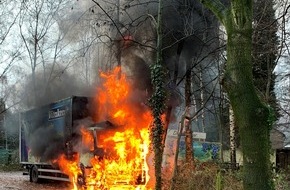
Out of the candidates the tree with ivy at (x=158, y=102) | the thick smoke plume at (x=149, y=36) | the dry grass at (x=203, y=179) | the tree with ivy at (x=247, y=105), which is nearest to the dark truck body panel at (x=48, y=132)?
the thick smoke plume at (x=149, y=36)

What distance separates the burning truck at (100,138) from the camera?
12695 mm

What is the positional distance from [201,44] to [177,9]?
1458mm

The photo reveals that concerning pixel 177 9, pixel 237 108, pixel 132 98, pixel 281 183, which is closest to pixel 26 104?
pixel 132 98

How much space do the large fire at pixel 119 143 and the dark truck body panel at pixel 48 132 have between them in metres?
0.75

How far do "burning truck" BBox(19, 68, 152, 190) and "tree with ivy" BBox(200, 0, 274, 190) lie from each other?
279 inches

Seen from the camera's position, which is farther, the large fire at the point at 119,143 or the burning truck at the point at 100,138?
the burning truck at the point at 100,138

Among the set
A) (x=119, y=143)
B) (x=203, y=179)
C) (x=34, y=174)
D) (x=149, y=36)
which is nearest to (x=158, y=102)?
(x=119, y=143)

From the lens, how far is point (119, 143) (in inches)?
516

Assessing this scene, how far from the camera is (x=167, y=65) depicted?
14352 mm

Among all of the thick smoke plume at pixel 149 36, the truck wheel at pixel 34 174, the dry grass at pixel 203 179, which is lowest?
the truck wheel at pixel 34 174

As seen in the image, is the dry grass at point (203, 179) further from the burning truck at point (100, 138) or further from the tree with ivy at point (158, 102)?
the burning truck at point (100, 138)

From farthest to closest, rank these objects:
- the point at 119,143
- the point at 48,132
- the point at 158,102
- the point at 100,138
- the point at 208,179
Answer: the point at 48,132 → the point at 100,138 → the point at 119,143 → the point at 158,102 → the point at 208,179

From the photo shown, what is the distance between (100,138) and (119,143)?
25.4 inches

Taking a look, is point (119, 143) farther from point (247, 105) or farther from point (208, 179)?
point (247, 105)
